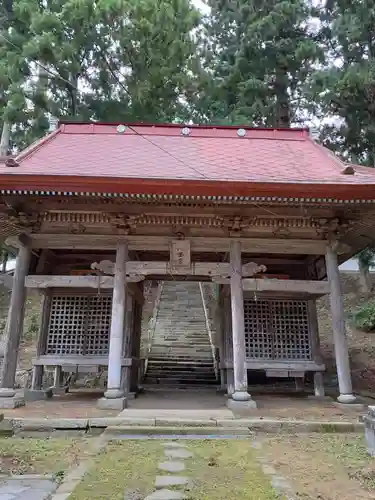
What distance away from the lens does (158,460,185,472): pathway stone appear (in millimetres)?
4071

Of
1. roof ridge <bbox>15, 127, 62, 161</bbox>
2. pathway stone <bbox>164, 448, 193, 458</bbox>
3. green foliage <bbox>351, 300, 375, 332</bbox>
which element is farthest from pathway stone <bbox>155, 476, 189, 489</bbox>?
green foliage <bbox>351, 300, 375, 332</bbox>

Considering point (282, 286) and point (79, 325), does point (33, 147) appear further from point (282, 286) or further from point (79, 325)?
point (282, 286)

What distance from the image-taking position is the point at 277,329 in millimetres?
9484

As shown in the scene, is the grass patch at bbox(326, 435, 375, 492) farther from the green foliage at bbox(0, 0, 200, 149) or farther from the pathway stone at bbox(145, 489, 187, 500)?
the green foliage at bbox(0, 0, 200, 149)

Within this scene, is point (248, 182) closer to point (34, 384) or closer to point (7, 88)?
point (34, 384)

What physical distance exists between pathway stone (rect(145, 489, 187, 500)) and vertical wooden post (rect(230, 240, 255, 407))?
162 inches

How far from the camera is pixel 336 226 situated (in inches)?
324

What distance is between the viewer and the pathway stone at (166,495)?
3271 millimetres

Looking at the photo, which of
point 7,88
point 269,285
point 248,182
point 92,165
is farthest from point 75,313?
point 7,88

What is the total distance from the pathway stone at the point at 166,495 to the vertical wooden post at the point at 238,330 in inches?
162

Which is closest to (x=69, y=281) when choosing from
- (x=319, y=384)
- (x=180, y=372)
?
(x=319, y=384)

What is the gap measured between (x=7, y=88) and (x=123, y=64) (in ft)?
15.0

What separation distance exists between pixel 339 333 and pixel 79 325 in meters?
5.54

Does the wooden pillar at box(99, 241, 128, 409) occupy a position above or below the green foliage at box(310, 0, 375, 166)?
below
